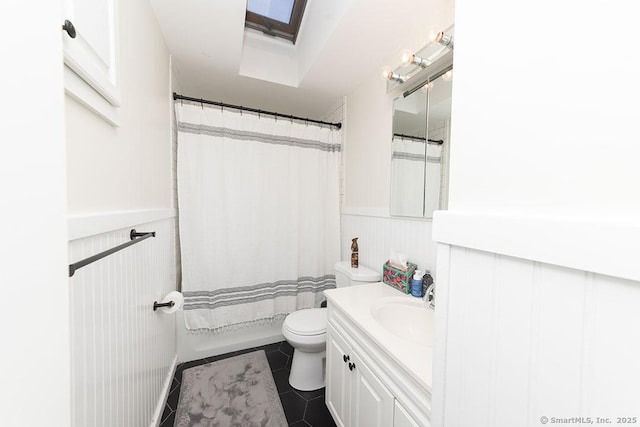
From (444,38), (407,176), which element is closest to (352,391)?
(407,176)

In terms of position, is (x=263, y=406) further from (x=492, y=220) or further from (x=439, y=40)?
(x=439, y=40)

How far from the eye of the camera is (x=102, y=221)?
2.39 ft

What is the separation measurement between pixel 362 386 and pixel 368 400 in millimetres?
53

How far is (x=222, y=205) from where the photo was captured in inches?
73.2

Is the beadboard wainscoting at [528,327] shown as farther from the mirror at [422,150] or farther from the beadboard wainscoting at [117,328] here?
the beadboard wainscoting at [117,328]

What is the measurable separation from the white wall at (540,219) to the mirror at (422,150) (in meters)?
0.79

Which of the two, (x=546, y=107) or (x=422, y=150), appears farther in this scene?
(x=422, y=150)

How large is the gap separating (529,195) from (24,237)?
747 mm

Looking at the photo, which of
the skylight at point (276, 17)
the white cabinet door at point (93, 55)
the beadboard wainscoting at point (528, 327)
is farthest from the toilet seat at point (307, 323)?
the skylight at point (276, 17)

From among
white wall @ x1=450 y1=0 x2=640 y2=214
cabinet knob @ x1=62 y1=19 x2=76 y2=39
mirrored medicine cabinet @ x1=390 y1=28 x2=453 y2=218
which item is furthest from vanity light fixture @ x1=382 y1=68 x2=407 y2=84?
cabinet knob @ x1=62 y1=19 x2=76 y2=39

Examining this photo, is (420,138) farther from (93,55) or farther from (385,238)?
(93,55)

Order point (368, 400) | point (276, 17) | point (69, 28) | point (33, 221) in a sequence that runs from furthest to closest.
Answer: point (276, 17) → point (368, 400) → point (69, 28) → point (33, 221)

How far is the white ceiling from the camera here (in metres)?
1.29

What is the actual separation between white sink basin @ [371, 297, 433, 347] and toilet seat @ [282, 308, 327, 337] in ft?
1.58
